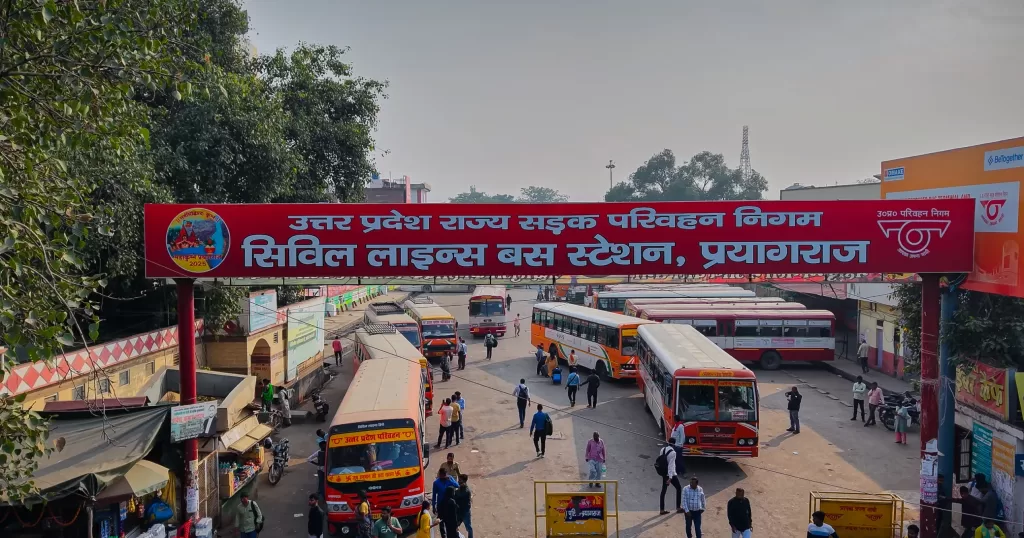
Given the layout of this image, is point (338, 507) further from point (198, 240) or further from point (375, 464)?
point (198, 240)

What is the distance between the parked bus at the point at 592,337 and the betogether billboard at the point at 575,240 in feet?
36.1

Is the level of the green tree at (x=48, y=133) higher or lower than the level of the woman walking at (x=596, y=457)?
higher

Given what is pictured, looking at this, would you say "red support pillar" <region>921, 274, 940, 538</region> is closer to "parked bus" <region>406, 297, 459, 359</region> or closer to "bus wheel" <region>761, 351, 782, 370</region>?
"bus wheel" <region>761, 351, 782, 370</region>

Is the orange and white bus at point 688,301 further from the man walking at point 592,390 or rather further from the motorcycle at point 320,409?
the motorcycle at point 320,409

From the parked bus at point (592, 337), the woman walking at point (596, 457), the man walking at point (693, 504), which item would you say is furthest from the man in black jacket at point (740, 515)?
the parked bus at point (592, 337)

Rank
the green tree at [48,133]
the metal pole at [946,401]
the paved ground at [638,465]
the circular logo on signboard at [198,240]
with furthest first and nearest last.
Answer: the paved ground at [638,465]
the metal pole at [946,401]
the circular logo on signboard at [198,240]
the green tree at [48,133]

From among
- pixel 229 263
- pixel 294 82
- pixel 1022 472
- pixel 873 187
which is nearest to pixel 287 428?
pixel 229 263

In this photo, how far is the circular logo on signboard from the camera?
38.7 ft

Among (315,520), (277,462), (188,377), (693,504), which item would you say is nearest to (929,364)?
(693,504)

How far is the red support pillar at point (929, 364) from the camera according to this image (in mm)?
11898

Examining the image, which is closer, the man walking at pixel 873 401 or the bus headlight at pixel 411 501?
the bus headlight at pixel 411 501

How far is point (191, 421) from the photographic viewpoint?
37.4ft

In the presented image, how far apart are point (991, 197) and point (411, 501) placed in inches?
440

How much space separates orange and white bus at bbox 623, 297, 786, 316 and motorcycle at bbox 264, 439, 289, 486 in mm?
18813
